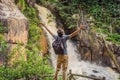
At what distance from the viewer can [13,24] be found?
14.3m

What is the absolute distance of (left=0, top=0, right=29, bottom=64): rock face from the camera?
13930mm

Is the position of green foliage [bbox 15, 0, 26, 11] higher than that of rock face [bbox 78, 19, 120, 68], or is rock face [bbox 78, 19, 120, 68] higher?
green foliage [bbox 15, 0, 26, 11]

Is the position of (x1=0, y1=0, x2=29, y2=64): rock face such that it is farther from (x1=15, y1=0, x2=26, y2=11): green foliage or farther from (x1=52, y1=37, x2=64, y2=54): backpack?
(x1=52, y1=37, x2=64, y2=54): backpack

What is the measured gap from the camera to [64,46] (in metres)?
9.20

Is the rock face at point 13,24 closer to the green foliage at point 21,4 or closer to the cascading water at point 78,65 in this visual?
the green foliage at point 21,4

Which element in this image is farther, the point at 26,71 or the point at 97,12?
the point at 97,12

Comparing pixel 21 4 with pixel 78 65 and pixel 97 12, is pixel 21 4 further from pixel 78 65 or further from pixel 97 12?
pixel 97 12

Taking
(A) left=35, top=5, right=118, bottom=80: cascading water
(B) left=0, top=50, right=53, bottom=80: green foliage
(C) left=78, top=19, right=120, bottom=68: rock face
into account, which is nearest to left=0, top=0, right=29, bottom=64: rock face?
(B) left=0, top=50, right=53, bottom=80: green foliage

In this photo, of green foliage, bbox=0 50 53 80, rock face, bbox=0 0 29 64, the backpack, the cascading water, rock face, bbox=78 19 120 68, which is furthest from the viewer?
rock face, bbox=78 19 120 68

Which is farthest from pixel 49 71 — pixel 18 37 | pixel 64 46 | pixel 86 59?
pixel 86 59

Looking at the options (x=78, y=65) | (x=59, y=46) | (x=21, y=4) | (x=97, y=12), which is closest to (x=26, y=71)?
(x=59, y=46)

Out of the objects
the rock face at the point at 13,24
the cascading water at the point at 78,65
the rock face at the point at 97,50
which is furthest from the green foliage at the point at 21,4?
the rock face at the point at 97,50

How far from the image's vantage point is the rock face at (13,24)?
548 inches

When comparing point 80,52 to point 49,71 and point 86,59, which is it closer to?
point 86,59
